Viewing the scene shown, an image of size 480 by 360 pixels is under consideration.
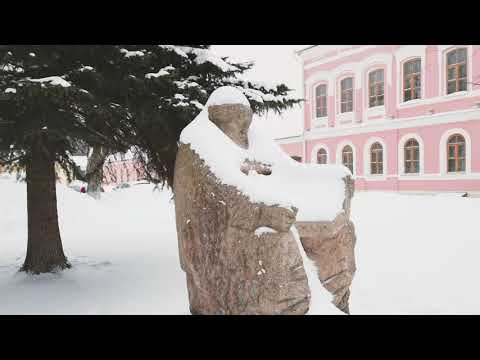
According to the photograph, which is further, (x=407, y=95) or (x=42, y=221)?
(x=407, y=95)

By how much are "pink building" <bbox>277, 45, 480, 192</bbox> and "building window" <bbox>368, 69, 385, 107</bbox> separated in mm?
41

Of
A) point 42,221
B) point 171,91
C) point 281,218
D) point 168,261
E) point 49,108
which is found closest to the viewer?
point 281,218

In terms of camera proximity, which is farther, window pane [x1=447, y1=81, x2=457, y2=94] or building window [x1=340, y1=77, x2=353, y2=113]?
building window [x1=340, y1=77, x2=353, y2=113]

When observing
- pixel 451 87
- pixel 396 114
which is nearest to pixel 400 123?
pixel 396 114

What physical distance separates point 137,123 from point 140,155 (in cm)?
113

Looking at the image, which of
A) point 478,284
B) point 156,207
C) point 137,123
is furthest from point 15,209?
point 478,284

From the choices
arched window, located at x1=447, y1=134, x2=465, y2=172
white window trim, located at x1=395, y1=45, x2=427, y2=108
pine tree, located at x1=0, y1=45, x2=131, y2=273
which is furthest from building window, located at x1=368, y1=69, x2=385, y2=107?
pine tree, located at x1=0, y1=45, x2=131, y2=273

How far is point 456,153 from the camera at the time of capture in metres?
12.6

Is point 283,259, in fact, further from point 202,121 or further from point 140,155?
point 140,155

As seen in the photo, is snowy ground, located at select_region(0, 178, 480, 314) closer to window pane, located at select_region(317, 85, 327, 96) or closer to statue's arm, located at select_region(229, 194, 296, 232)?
statue's arm, located at select_region(229, 194, 296, 232)

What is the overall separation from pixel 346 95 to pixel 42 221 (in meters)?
13.8

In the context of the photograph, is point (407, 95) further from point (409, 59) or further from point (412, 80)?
Answer: point (409, 59)

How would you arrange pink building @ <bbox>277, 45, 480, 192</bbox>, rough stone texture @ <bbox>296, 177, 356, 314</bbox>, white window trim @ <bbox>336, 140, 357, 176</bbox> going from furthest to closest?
white window trim @ <bbox>336, 140, 357, 176</bbox> < pink building @ <bbox>277, 45, 480, 192</bbox> < rough stone texture @ <bbox>296, 177, 356, 314</bbox>

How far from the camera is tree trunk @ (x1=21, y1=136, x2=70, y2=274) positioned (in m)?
5.66
